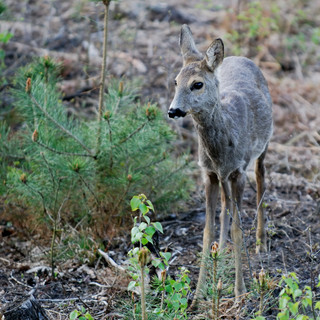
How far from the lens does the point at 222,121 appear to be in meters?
4.82

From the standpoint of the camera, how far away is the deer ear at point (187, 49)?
4910mm

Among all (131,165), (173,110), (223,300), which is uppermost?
(173,110)

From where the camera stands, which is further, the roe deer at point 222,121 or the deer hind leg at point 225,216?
the deer hind leg at point 225,216

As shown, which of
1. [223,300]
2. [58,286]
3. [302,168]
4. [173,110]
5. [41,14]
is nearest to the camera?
[173,110]

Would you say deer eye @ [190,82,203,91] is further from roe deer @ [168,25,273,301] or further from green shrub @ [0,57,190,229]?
green shrub @ [0,57,190,229]

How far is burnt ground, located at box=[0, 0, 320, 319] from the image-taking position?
5.18m

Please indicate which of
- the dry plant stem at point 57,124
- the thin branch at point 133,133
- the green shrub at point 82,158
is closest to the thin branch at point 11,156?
the green shrub at point 82,158

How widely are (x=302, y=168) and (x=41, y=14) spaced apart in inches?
237

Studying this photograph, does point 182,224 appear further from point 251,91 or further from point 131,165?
point 251,91

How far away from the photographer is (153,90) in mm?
9156

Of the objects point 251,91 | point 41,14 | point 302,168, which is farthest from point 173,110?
point 41,14

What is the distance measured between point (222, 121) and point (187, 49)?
0.70 meters

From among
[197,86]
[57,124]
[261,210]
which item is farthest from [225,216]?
[57,124]

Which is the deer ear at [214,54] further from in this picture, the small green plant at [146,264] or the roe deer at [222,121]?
the small green plant at [146,264]
